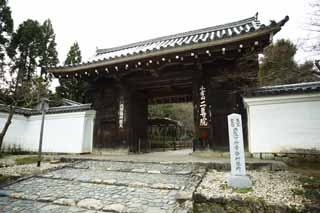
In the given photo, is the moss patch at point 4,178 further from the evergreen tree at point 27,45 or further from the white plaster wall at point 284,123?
the evergreen tree at point 27,45

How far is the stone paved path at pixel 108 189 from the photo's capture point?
3.60 m

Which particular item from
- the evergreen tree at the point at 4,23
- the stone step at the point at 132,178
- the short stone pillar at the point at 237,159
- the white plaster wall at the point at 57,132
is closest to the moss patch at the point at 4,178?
the stone step at the point at 132,178

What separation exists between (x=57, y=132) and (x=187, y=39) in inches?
324

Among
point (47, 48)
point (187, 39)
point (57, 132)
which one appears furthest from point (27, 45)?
point (187, 39)

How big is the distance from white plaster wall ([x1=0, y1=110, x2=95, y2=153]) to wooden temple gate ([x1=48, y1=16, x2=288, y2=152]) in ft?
1.60

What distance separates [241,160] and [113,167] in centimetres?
366

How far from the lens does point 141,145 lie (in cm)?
959

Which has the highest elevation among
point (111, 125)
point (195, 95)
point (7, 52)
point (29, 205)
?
point (7, 52)

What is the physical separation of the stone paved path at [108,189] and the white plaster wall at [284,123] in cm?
249

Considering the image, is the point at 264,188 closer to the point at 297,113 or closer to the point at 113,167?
the point at 297,113

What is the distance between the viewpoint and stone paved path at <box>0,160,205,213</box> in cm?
360

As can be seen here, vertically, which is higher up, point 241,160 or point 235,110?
point 235,110

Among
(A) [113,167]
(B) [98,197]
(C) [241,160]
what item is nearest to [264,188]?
(C) [241,160]

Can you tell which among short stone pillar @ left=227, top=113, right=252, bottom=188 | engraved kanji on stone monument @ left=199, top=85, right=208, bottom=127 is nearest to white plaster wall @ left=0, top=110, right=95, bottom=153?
engraved kanji on stone monument @ left=199, top=85, right=208, bottom=127
